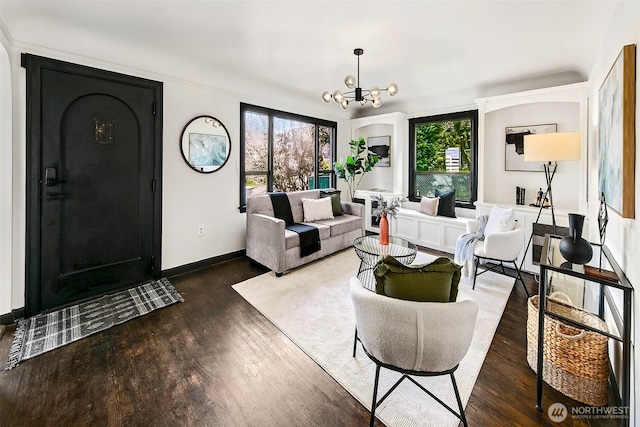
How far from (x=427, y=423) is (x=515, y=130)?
4185mm

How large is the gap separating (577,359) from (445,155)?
3894 mm

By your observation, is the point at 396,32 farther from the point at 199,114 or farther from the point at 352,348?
the point at 352,348

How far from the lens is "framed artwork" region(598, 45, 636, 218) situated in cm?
147

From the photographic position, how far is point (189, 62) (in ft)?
11.4

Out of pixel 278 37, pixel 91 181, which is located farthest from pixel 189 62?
pixel 91 181

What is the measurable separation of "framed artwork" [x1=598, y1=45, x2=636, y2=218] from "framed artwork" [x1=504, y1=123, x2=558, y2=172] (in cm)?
234

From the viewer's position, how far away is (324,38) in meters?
2.82

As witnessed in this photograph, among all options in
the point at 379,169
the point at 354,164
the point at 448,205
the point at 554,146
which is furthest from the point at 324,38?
the point at 379,169

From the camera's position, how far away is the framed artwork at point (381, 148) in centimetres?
582

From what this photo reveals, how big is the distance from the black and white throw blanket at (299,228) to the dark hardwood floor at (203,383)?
4.59ft

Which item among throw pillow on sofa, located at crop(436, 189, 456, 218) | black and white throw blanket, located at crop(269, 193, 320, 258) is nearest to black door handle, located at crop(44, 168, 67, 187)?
black and white throw blanket, located at crop(269, 193, 320, 258)

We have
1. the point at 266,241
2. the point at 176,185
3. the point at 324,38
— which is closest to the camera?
the point at 324,38

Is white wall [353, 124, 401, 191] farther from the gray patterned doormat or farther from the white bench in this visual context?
the gray patterned doormat

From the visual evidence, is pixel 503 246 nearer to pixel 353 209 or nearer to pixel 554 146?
pixel 554 146
